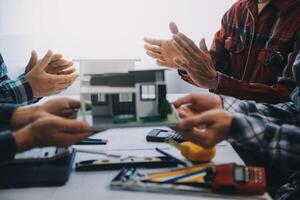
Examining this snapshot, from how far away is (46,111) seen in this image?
0.92m

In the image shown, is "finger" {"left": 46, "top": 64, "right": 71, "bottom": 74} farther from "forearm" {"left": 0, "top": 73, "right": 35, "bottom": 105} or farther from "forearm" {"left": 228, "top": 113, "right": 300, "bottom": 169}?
"forearm" {"left": 228, "top": 113, "right": 300, "bottom": 169}

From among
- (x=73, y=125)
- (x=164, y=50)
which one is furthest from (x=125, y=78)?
(x=164, y=50)

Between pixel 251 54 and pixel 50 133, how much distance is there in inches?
41.2

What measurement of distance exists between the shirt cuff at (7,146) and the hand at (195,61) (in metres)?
0.82

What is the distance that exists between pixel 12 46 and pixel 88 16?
0.50m

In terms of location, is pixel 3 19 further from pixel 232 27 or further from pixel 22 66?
pixel 232 27

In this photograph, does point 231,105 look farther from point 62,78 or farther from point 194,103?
point 62,78

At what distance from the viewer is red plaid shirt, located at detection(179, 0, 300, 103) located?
1.48m

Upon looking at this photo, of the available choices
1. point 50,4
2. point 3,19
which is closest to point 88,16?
point 50,4

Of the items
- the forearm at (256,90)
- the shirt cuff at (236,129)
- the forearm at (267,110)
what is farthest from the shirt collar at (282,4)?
the shirt cuff at (236,129)

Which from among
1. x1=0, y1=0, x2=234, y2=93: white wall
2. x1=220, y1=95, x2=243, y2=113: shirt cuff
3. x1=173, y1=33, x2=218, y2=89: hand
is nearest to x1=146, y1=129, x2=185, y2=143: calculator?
x1=220, y1=95, x2=243, y2=113: shirt cuff

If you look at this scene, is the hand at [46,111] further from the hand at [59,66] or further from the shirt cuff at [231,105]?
the hand at [59,66]

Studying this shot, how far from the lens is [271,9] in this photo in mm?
1571

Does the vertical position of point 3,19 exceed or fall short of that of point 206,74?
it exceeds it
